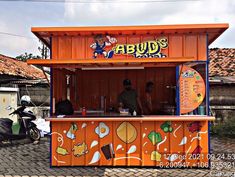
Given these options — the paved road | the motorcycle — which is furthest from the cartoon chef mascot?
the motorcycle

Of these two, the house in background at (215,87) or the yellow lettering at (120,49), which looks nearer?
the yellow lettering at (120,49)

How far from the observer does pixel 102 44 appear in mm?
5488

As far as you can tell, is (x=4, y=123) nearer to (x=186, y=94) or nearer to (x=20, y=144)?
(x=20, y=144)

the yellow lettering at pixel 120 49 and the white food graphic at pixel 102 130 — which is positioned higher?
the yellow lettering at pixel 120 49

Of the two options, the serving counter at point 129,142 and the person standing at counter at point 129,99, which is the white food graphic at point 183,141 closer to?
the serving counter at point 129,142

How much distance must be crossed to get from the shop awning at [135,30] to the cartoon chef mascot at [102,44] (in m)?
0.13

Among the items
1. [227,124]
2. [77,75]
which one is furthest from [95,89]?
[227,124]

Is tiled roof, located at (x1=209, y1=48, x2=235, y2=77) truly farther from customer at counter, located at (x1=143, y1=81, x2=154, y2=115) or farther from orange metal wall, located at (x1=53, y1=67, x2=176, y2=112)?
customer at counter, located at (x1=143, y1=81, x2=154, y2=115)

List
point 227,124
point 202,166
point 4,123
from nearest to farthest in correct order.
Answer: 1. point 202,166
2. point 4,123
3. point 227,124

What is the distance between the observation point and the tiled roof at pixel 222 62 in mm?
12938

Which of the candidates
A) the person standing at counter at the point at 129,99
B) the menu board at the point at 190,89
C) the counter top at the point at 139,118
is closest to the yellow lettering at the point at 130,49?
the person standing at counter at the point at 129,99

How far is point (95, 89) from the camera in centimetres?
794

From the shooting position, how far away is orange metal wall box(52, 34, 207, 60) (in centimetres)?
532

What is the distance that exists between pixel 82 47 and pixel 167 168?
316 cm
